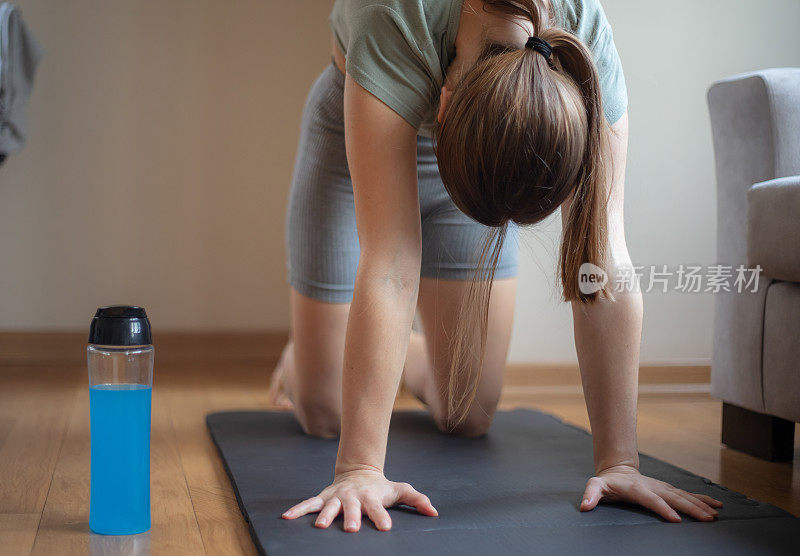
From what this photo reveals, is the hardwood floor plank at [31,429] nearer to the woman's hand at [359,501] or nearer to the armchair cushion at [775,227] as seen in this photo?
the woman's hand at [359,501]

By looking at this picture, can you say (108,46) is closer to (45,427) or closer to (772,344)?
(45,427)

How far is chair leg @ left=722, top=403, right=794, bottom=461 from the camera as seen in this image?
1.47m

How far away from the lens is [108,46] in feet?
8.46

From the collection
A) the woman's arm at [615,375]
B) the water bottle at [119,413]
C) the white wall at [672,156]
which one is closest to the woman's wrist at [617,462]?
the woman's arm at [615,375]

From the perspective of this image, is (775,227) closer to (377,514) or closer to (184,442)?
(377,514)

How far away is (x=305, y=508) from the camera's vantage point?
101 centimetres

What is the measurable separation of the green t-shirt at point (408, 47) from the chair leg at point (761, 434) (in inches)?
27.2

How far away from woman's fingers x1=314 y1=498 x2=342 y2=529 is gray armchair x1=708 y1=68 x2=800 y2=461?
76cm

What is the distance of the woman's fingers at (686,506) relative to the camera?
104 centimetres

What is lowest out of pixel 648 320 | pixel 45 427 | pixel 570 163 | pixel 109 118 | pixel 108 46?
pixel 45 427

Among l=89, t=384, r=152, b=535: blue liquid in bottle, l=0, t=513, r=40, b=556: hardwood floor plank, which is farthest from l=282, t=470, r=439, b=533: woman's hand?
l=0, t=513, r=40, b=556: hardwood floor plank

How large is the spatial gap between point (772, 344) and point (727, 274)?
0.57 feet

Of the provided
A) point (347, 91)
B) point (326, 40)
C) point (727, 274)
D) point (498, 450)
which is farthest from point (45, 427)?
point (326, 40)

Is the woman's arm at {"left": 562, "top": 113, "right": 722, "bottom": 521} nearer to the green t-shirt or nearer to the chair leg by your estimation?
the green t-shirt
